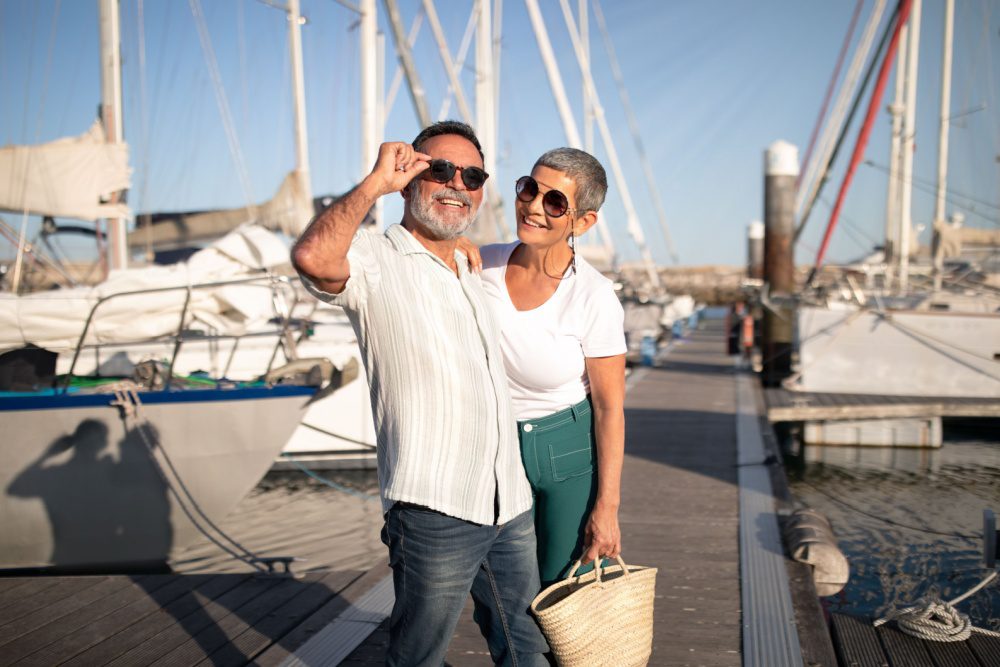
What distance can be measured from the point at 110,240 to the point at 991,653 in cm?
1162

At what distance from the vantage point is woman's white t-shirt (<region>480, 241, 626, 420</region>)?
7.97ft

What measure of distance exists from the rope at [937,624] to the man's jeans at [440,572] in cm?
260

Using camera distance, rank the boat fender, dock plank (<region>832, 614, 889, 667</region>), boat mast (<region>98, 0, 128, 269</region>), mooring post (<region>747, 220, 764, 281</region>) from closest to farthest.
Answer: dock plank (<region>832, 614, 889, 667</region>), the boat fender, boat mast (<region>98, 0, 128, 269</region>), mooring post (<region>747, 220, 764, 281</region>)

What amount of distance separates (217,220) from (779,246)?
10114mm

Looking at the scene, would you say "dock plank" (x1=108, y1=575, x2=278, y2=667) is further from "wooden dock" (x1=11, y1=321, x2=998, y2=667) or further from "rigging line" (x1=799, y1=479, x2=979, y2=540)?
"rigging line" (x1=799, y1=479, x2=979, y2=540)

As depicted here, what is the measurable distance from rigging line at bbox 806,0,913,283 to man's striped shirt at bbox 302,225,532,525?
10.6m

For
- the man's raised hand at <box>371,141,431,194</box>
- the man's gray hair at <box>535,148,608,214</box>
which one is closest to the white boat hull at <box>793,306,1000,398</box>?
the man's gray hair at <box>535,148,608,214</box>

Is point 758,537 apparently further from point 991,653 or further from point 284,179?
point 284,179

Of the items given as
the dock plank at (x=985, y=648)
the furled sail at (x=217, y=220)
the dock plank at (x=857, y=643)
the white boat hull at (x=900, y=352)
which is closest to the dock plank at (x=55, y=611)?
the dock plank at (x=857, y=643)

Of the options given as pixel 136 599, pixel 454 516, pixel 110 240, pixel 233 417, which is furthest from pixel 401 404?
pixel 110 240

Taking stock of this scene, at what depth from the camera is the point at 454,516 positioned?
2.12 meters

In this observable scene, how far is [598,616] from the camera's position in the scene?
2.33 meters

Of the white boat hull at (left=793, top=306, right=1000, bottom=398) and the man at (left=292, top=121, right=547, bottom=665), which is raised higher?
the man at (left=292, top=121, right=547, bottom=665)

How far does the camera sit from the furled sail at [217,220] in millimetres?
13578
